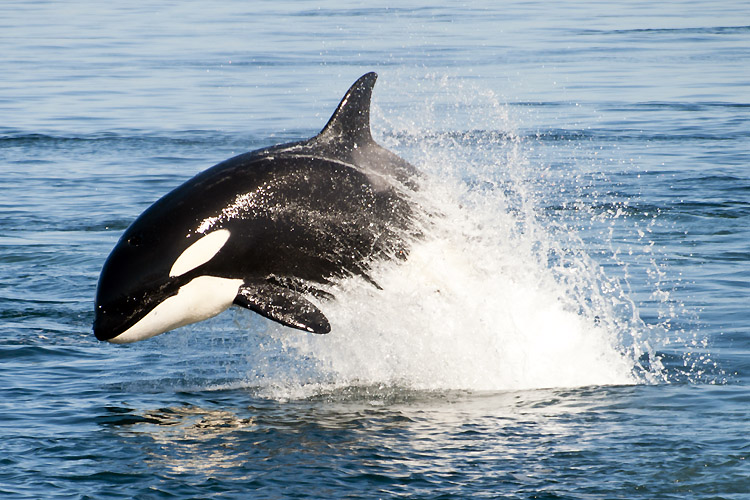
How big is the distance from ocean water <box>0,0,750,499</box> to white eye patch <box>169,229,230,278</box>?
1088 mm

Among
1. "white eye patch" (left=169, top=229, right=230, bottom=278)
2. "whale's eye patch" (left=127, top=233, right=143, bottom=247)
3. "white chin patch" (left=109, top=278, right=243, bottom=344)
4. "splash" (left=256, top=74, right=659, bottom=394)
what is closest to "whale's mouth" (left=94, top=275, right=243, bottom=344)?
"white chin patch" (left=109, top=278, right=243, bottom=344)

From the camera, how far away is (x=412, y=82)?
28.5 meters

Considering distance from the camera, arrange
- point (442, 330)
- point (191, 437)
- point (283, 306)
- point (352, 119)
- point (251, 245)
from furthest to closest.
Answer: point (442, 330), point (352, 119), point (251, 245), point (283, 306), point (191, 437)

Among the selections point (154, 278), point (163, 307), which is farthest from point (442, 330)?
point (154, 278)

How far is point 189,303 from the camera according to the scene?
8.67 m

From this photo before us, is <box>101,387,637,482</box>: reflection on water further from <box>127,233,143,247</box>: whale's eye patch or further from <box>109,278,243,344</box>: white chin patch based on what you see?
<box>127,233,143,247</box>: whale's eye patch

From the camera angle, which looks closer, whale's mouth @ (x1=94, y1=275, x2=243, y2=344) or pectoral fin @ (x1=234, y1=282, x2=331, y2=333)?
pectoral fin @ (x1=234, y1=282, x2=331, y2=333)

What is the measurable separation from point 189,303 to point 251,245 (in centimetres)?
67

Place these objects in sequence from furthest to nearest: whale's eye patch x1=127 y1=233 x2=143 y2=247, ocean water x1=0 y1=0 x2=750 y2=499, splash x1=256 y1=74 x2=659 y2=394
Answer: splash x1=256 y1=74 x2=659 y2=394 → whale's eye patch x1=127 y1=233 x2=143 y2=247 → ocean water x1=0 y1=0 x2=750 y2=499

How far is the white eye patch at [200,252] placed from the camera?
27.8ft

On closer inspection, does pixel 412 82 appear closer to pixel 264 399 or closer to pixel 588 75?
pixel 588 75

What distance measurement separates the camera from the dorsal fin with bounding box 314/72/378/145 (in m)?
9.27

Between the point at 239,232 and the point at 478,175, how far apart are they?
916 cm

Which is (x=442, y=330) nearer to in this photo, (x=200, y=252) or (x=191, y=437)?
(x=200, y=252)
